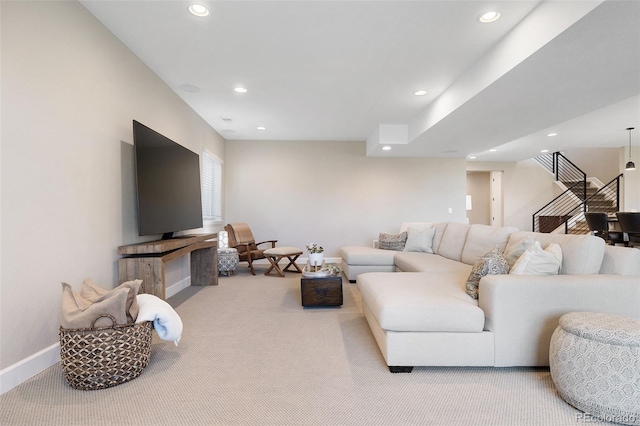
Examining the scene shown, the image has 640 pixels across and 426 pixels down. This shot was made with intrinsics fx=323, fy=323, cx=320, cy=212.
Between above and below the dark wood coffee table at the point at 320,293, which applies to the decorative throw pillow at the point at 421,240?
above

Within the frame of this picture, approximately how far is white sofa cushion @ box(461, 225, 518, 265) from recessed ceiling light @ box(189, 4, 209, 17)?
132 inches

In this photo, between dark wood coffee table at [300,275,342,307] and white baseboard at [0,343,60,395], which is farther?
dark wood coffee table at [300,275,342,307]

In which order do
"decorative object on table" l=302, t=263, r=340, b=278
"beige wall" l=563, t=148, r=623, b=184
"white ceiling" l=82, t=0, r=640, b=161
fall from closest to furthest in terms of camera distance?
"white ceiling" l=82, t=0, r=640, b=161 < "decorative object on table" l=302, t=263, r=340, b=278 < "beige wall" l=563, t=148, r=623, b=184

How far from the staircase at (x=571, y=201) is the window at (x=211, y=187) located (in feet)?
27.4

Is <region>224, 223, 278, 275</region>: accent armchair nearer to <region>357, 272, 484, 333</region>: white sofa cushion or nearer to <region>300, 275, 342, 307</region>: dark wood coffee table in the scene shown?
<region>300, 275, 342, 307</region>: dark wood coffee table

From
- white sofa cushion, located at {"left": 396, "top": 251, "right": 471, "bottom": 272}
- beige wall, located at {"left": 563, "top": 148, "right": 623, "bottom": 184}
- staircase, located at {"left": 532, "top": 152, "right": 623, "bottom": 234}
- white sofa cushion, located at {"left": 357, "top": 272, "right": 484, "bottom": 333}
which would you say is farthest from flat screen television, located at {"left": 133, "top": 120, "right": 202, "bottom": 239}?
beige wall, located at {"left": 563, "top": 148, "right": 623, "bottom": 184}

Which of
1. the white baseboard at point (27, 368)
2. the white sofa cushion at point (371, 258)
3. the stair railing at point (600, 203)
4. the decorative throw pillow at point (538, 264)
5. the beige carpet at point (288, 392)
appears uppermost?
the stair railing at point (600, 203)

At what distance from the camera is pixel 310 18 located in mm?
2535

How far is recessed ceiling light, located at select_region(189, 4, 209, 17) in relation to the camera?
239cm

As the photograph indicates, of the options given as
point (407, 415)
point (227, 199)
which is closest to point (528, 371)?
point (407, 415)

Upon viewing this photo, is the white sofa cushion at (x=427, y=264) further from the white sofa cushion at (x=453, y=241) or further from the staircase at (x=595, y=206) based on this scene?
the staircase at (x=595, y=206)

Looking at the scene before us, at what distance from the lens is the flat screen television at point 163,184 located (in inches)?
117

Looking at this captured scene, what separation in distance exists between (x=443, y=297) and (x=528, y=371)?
69 cm

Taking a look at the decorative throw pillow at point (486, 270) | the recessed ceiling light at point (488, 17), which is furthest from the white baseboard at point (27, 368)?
the recessed ceiling light at point (488, 17)
